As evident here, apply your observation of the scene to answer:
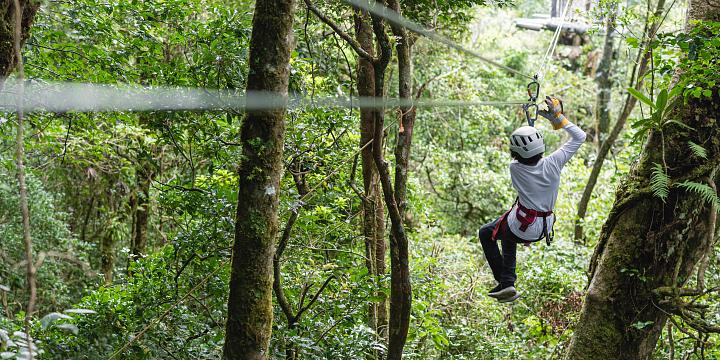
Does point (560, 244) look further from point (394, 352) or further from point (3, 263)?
point (3, 263)

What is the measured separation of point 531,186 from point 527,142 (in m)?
0.29

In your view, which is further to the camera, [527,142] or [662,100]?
[662,100]

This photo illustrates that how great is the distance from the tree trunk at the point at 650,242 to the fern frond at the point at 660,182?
0.17ft

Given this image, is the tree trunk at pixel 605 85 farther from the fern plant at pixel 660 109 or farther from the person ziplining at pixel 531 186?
the person ziplining at pixel 531 186

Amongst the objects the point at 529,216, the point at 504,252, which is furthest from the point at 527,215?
the point at 504,252

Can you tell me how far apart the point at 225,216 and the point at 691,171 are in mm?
2832

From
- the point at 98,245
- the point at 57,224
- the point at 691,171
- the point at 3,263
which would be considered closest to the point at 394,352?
the point at 691,171

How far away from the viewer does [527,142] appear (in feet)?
12.9

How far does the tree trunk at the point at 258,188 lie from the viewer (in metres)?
3.00

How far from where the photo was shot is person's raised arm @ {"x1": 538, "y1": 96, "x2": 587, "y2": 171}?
3.88 meters

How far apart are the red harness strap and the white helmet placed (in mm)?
369

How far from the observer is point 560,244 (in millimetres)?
8805

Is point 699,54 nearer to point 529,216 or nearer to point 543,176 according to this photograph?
point 543,176

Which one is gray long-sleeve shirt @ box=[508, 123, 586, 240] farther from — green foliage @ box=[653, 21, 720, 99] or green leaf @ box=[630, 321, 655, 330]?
green leaf @ box=[630, 321, 655, 330]
